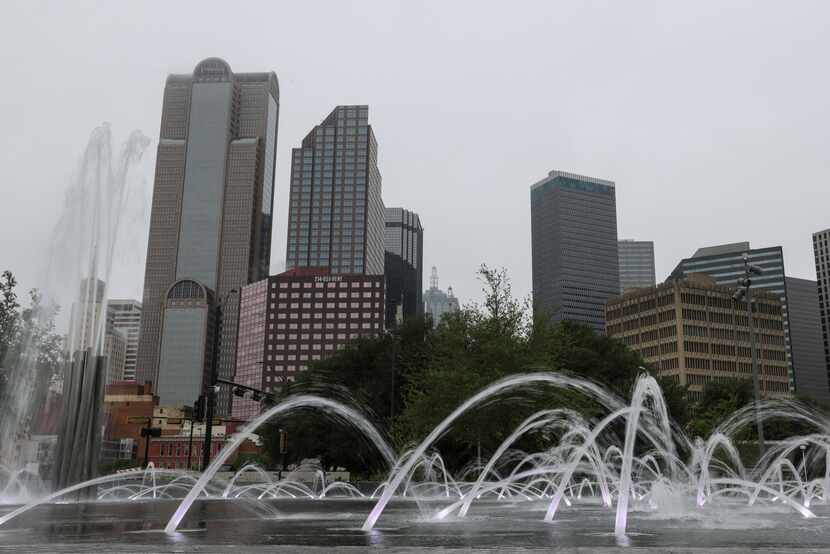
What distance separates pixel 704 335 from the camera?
496 ft

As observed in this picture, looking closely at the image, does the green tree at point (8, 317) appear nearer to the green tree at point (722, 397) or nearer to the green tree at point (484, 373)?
the green tree at point (484, 373)

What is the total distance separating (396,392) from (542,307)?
676 inches

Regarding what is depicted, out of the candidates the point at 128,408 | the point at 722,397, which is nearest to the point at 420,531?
the point at 722,397

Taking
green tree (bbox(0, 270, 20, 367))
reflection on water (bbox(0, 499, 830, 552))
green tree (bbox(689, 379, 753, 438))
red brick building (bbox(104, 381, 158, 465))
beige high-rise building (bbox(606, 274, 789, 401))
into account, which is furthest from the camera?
beige high-rise building (bbox(606, 274, 789, 401))

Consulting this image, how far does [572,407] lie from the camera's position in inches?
1564

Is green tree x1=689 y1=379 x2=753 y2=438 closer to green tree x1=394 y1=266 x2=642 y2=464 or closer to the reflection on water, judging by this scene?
green tree x1=394 y1=266 x2=642 y2=464

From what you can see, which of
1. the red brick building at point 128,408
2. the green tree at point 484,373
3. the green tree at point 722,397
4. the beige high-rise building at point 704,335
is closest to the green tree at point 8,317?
the green tree at point 484,373

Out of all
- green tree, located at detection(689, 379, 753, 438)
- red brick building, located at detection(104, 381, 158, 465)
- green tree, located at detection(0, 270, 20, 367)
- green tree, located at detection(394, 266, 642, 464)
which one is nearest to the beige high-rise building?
green tree, located at detection(689, 379, 753, 438)

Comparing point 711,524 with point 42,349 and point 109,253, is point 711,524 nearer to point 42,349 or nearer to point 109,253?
point 109,253

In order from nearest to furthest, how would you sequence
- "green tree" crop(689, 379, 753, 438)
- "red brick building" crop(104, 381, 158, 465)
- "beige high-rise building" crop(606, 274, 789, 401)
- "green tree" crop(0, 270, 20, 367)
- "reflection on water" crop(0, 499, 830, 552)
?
"reflection on water" crop(0, 499, 830, 552) → "green tree" crop(0, 270, 20, 367) → "green tree" crop(689, 379, 753, 438) → "red brick building" crop(104, 381, 158, 465) → "beige high-rise building" crop(606, 274, 789, 401)

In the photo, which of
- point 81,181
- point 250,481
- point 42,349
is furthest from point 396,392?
point 81,181

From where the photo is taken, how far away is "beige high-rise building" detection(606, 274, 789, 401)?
149m

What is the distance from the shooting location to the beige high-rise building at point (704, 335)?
488ft

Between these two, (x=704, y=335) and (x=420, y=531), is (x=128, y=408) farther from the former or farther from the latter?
(x=420, y=531)
